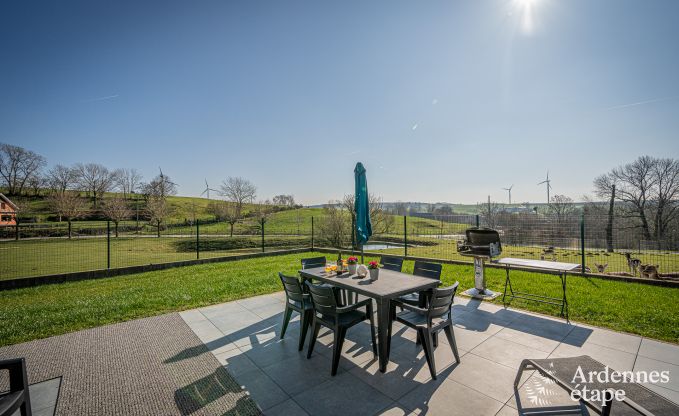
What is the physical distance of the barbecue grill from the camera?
5449 millimetres

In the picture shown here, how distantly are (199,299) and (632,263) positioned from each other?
11183 mm

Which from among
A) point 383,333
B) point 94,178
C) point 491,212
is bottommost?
point 383,333

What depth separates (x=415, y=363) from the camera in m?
2.98

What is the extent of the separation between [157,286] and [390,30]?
9154mm

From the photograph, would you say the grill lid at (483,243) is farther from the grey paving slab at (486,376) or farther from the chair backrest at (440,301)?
the chair backrest at (440,301)

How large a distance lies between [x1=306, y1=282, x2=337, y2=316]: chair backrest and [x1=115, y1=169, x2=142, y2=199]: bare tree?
→ 5867 centimetres

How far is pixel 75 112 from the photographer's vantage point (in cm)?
1049

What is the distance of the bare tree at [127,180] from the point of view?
47.1m

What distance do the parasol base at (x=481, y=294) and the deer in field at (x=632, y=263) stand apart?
15.8ft

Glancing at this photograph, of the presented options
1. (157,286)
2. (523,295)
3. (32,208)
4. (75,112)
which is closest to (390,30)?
(523,295)

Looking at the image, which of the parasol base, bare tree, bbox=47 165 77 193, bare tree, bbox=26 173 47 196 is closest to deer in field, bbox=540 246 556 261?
the parasol base

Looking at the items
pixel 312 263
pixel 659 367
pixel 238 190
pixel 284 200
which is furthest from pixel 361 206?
pixel 284 200

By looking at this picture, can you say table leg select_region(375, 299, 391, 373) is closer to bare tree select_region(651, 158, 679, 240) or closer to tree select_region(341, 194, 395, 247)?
tree select_region(341, 194, 395, 247)

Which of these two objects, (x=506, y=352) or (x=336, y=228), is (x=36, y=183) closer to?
(x=336, y=228)
